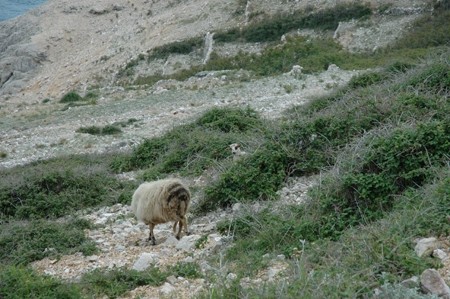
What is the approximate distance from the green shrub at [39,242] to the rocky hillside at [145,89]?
0.52ft

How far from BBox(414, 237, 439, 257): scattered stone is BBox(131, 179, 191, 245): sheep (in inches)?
131

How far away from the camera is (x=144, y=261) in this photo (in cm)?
716

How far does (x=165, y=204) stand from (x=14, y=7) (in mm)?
82412

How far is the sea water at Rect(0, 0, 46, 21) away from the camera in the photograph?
8025 centimetres

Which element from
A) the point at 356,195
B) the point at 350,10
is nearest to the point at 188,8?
the point at 350,10

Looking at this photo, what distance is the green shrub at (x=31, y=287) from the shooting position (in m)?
6.38

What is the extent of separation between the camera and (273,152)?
960cm

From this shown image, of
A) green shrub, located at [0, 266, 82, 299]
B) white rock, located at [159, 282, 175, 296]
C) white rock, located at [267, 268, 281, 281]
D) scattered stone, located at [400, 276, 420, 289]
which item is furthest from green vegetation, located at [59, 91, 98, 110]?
scattered stone, located at [400, 276, 420, 289]

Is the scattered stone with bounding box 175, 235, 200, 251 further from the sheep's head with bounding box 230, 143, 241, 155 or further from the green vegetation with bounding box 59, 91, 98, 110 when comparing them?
the green vegetation with bounding box 59, 91, 98, 110

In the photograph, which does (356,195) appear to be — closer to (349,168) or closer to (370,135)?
(349,168)

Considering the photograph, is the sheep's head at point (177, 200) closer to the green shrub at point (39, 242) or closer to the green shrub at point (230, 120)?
the green shrub at point (39, 242)

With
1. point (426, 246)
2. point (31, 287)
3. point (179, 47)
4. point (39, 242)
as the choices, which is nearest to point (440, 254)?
point (426, 246)

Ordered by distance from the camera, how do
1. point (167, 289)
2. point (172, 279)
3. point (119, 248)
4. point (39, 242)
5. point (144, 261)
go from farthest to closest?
point (39, 242)
point (119, 248)
point (144, 261)
point (172, 279)
point (167, 289)

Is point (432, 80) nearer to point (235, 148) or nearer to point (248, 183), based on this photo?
point (235, 148)
